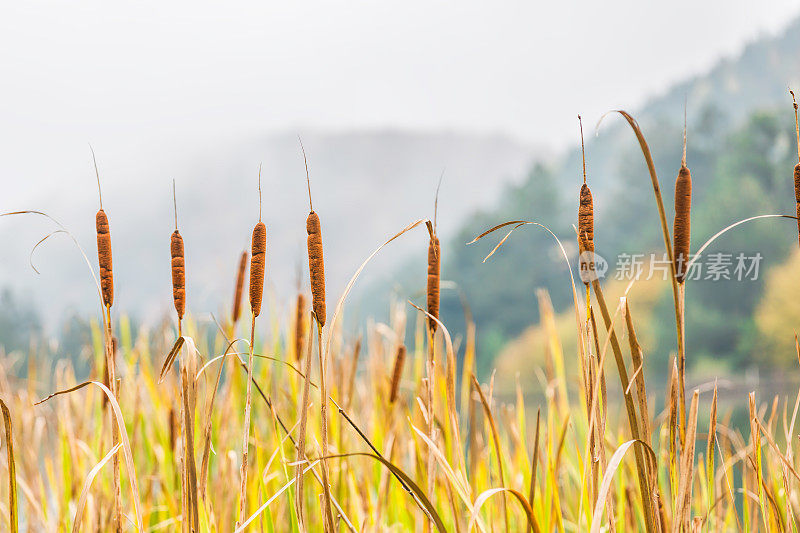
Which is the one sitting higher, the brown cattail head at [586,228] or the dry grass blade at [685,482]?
the brown cattail head at [586,228]

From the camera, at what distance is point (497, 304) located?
12828 millimetres

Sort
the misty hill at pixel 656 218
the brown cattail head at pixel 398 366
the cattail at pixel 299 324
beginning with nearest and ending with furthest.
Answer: the brown cattail head at pixel 398 366, the cattail at pixel 299 324, the misty hill at pixel 656 218

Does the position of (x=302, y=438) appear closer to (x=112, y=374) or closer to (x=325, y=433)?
(x=325, y=433)

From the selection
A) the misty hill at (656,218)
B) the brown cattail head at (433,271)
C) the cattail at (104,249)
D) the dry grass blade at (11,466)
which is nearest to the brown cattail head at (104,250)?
the cattail at (104,249)

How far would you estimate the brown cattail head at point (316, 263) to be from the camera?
14.8 inches

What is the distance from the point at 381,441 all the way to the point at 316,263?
65 cm

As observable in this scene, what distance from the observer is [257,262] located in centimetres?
38

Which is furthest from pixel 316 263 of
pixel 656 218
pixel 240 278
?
pixel 656 218

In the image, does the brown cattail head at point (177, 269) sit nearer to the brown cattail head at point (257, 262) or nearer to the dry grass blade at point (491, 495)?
the brown cattail head at point (257, 262)

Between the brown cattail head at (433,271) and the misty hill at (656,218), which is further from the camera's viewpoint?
the misty hill at (656,218)

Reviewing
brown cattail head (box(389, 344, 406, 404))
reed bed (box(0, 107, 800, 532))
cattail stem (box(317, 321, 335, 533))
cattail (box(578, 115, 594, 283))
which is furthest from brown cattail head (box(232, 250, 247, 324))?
cattail (box(578, 115, 594, 283))

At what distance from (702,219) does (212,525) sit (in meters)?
12.4

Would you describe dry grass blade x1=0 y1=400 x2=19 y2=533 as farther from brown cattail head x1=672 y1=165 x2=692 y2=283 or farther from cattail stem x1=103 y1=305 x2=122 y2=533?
brown cattail head x1=672 y1=165 x2=692 y2=283

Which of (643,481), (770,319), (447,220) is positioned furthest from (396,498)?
(447,220)
